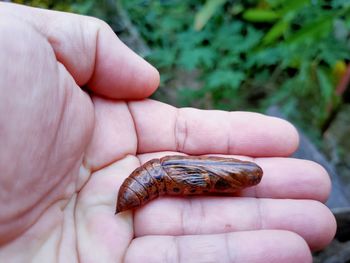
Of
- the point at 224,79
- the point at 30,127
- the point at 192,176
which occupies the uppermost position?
the point at 30,127

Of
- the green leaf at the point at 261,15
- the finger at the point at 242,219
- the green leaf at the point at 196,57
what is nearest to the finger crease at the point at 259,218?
the finger at the point at 242,219

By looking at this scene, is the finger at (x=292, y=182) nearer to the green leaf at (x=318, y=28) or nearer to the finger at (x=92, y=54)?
the finger at (x=92, y=54)

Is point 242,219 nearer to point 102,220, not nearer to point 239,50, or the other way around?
point 102,220

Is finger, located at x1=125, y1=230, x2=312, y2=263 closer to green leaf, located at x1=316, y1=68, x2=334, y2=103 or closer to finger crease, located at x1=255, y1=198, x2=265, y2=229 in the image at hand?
finger crease, located at x1=255, y1=198, x2=265, y2=229

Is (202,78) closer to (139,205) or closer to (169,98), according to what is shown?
(169,98)

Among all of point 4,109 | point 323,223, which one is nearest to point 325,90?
point 323,223

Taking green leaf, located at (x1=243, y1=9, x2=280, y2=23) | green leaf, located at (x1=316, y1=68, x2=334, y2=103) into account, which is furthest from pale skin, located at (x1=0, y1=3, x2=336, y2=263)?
green leaf, located at (x1=243, y1=9, x2=280, y2=23)

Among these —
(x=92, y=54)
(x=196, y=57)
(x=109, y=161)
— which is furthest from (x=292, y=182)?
(x=196, y=57)

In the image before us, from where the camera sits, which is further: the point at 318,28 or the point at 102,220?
the point at 318,28
